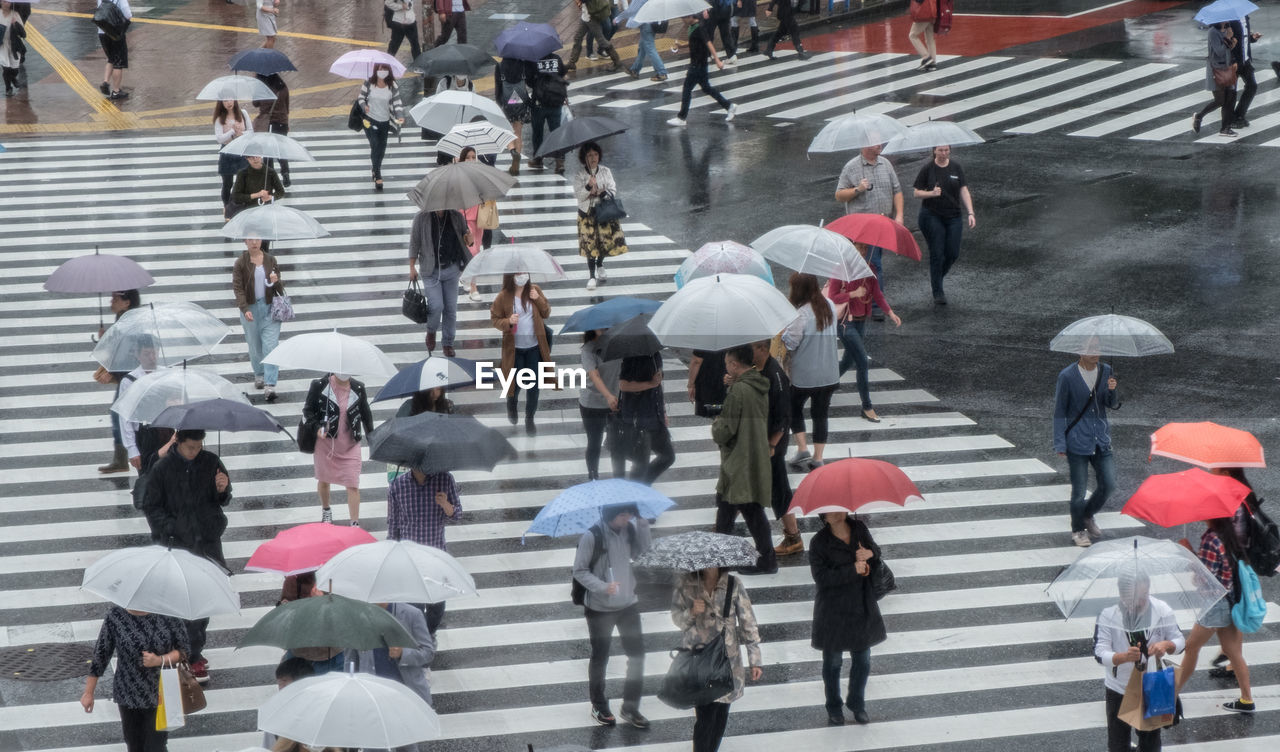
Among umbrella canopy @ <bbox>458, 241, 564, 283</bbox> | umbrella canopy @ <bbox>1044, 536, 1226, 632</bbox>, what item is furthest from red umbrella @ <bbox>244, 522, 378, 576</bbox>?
umbrella canopy @ <bbox>458, 241, 564, 283</bbox>

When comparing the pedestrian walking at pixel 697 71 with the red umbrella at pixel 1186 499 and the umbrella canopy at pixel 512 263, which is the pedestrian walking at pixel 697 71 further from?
the red umbrella at pixel 1186 499

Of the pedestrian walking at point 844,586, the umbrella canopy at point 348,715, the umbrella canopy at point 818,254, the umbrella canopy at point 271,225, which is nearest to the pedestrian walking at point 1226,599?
the pedestrian walking at point 844,586

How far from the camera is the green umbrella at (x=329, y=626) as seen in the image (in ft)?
23.1

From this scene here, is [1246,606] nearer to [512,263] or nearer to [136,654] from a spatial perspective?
[136,654]

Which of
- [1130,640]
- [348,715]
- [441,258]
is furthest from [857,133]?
[348,715]

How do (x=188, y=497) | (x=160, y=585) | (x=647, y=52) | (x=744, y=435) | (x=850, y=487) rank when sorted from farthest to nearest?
(x=647, y=52)
(x=744, y=435)
(x=188, y=497)
(x=850, y=487)
(x=160, y=585)

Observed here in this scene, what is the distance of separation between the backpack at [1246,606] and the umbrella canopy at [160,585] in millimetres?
5358

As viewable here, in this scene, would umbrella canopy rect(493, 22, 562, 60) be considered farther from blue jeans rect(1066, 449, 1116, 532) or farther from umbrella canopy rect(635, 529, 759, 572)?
umbrella canopy rect(635, 529, 759, 572)

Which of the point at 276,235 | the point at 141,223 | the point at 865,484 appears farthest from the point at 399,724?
the point at 141,223

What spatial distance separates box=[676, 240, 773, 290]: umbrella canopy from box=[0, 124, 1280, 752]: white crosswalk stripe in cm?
150

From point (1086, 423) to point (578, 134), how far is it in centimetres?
679

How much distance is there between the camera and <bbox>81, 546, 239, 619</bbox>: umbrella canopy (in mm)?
7438

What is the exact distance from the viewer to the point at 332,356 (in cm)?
1068

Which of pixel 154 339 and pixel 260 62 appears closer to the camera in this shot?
pixel 154 339
